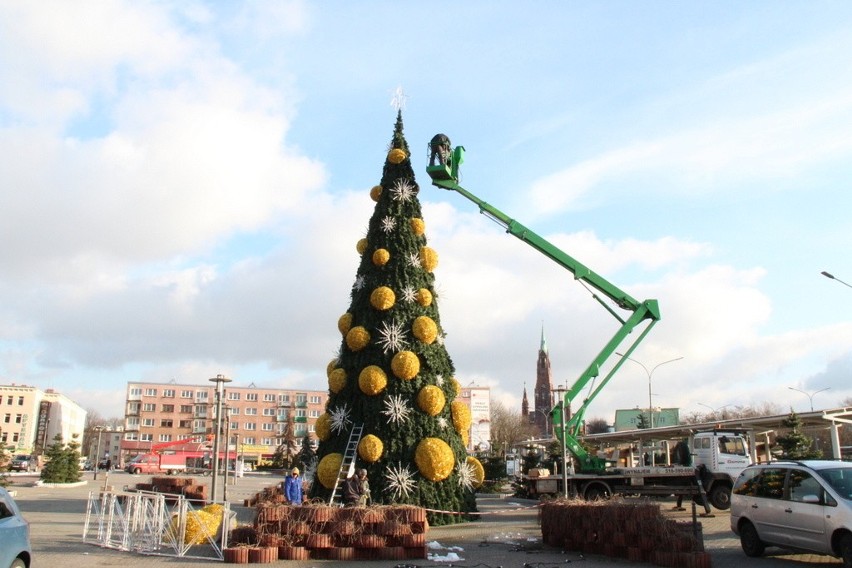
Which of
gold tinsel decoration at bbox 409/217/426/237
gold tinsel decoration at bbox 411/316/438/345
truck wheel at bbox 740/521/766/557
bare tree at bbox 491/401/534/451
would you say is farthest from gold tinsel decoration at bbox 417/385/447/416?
bare tree at bbox 491/401/534/451

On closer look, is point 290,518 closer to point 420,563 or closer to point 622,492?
point 420,563

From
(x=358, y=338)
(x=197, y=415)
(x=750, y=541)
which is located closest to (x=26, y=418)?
(x=197, y=415)

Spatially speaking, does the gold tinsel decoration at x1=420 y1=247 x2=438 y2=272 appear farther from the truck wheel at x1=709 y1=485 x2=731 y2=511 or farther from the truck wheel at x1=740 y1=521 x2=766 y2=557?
the truck wheel at x1=709 y1=485 x2=731 y2=511

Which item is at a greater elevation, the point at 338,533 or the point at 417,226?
the point at 417,226

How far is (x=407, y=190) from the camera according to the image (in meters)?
20.9

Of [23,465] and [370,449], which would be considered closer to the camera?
[370,449]

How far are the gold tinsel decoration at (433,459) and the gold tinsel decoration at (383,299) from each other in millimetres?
3755

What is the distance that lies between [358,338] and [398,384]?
169 centimetres

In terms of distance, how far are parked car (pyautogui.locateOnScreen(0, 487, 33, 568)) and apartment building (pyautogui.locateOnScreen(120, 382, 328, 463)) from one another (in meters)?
91.0

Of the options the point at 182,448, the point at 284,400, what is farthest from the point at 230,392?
the point at 182,448

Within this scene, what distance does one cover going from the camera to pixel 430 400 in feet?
60.4

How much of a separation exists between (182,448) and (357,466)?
64447 mm

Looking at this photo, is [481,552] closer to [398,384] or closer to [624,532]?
[624,532]

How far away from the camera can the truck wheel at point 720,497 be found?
23.1 meters
